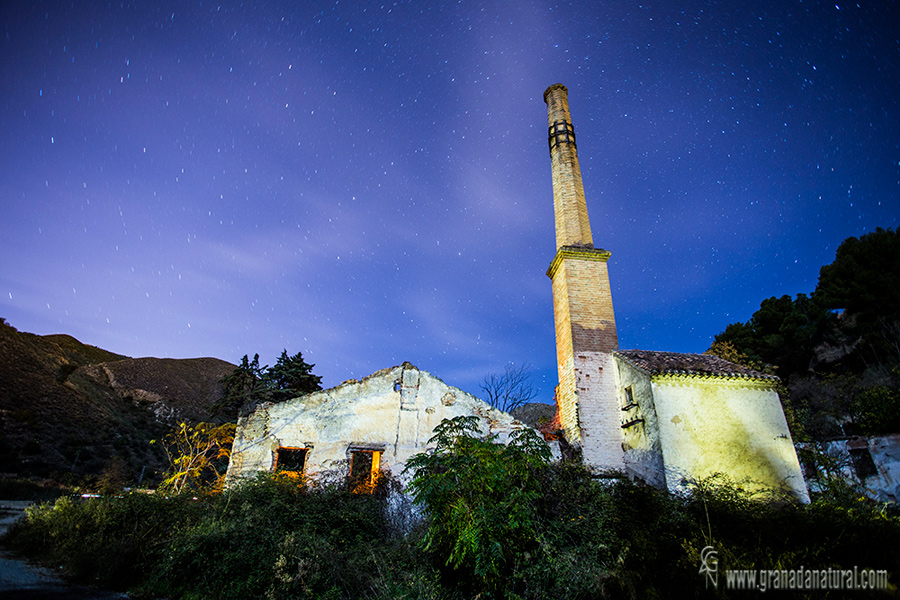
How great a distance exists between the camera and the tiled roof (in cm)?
1069

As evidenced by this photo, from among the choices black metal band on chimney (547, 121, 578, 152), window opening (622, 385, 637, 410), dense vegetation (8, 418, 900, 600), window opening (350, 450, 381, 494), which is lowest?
dense vegetation (8, 418, 900, 600)

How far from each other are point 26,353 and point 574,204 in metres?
38.7

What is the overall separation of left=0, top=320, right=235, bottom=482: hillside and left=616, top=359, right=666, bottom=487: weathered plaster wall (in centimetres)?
2299

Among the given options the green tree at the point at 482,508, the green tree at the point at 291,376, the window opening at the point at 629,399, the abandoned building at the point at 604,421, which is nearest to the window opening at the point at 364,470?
the abandoned building at the point at 604,421

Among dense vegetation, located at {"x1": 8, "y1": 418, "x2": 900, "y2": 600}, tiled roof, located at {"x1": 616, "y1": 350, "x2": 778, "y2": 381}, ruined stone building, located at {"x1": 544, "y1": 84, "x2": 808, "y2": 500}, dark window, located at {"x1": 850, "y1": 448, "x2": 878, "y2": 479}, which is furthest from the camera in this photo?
dark window, located at {"x1": 850, "y1": 448, "x2": 878, "y2": 479}

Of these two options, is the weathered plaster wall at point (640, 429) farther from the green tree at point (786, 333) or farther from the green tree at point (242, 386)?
the green tree at point (242, 386)

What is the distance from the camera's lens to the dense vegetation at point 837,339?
1669cm

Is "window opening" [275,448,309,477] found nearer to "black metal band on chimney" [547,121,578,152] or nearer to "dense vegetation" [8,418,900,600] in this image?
"dense vegetation" [8,418,900,600]

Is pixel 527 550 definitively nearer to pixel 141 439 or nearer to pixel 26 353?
pixel 141 439

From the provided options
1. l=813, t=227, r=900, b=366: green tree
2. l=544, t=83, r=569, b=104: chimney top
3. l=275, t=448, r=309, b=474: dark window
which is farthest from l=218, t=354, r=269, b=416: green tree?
l=813, t=227, r=900, b=366: green tree

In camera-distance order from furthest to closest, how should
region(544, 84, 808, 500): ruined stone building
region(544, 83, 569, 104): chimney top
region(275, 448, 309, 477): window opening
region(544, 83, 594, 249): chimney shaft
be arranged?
region(544, 83, 569, 104): chimney top, region(544, 83, 594, 249): chimney shaft, region(275, 448, 309, 477): window opening, region(544, 84, 808, 500): ruined stone building

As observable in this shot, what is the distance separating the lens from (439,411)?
36.8 feet

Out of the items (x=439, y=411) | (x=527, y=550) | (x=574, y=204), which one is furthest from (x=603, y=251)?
(x=527, y=550)

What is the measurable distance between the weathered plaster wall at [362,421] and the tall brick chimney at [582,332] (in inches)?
89.5
